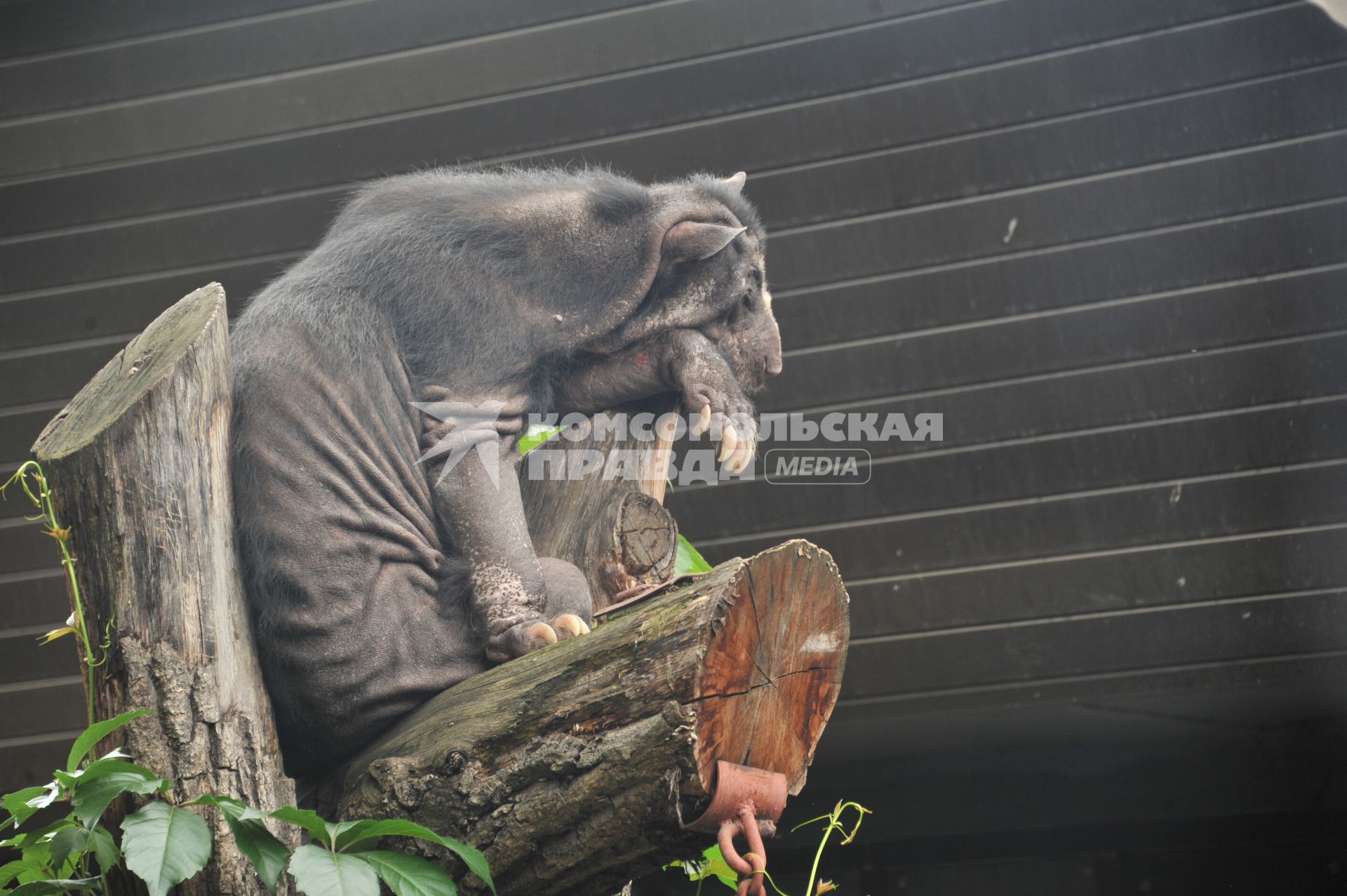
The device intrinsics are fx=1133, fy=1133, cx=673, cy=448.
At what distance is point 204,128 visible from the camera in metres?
4.54

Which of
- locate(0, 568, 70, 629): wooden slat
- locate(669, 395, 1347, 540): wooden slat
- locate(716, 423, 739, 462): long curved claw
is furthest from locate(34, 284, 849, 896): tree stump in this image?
locate(0, 568, 70, 629): wooden slat

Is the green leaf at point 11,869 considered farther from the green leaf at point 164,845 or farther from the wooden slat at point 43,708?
the wooden slat at point 43,708

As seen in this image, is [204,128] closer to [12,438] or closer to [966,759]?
[12,438]

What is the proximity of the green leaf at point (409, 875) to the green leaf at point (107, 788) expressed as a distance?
0.31 metres

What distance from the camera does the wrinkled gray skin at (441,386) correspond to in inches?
75.9

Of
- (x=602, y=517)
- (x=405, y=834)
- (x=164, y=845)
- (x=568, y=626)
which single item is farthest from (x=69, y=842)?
(x=602, y=517)

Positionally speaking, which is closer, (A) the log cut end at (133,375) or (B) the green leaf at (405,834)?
(B) the green leaf at (405,834)

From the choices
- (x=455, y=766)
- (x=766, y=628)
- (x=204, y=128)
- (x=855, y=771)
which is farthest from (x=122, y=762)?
(x=204, y=128)

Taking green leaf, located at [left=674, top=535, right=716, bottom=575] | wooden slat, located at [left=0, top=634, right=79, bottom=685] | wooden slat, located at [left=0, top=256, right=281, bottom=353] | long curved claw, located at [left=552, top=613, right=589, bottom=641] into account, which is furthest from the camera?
wooden slat, located at [left=0, top=256, right=281, bottom=353]

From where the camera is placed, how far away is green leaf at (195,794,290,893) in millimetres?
1509

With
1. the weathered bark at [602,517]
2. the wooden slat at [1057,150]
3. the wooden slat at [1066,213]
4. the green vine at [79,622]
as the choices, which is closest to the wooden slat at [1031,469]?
the wooden slat at [1066,213]

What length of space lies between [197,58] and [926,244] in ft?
9.81

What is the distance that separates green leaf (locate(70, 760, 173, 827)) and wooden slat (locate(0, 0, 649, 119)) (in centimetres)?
360

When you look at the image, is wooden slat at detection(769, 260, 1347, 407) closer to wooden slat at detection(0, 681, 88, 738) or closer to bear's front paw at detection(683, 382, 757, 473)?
bear's front paw at detection(683, 382, 757, 473)
